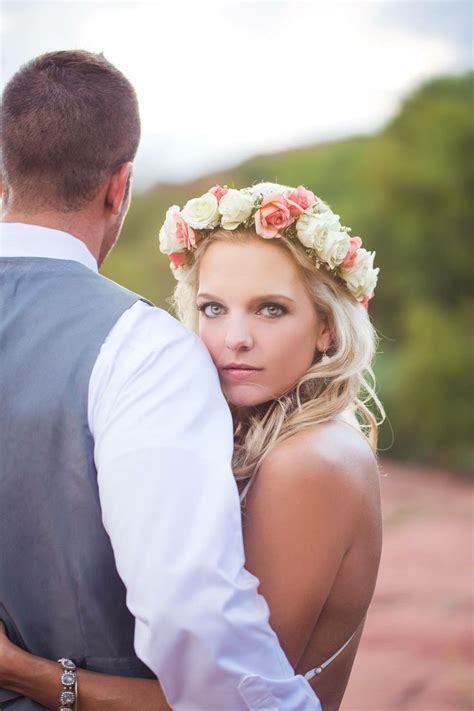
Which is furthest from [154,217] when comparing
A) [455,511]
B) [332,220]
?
[332,220]

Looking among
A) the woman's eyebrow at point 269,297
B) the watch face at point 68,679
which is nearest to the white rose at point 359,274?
the woman's eyebrow at point 269,297

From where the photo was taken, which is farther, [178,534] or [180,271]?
[180,271]

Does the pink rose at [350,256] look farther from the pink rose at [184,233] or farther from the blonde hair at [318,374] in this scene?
the pink rose at [184,233]

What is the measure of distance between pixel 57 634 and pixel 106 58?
1.27m

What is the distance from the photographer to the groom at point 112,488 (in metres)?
1.76

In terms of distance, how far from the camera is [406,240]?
2070 cm

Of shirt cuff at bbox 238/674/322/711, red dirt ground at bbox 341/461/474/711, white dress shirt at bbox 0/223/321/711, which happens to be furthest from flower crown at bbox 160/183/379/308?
red dirt ground at bbox 341/461/474/711

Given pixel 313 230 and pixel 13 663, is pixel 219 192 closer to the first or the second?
pixel 313 230

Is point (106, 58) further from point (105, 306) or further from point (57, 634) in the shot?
point (57, 634)

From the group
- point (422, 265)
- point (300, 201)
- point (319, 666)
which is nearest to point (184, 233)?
point (300, 201)

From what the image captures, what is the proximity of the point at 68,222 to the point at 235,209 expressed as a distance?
46cm

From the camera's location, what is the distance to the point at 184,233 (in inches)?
98.2

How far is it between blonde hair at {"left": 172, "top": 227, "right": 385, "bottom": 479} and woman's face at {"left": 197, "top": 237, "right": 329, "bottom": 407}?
3 centimetres

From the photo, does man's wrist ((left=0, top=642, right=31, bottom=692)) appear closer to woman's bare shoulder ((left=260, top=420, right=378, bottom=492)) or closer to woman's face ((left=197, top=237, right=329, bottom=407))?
woman's bare shoulder ((left=260, top=420, right=378, bottom=492))
